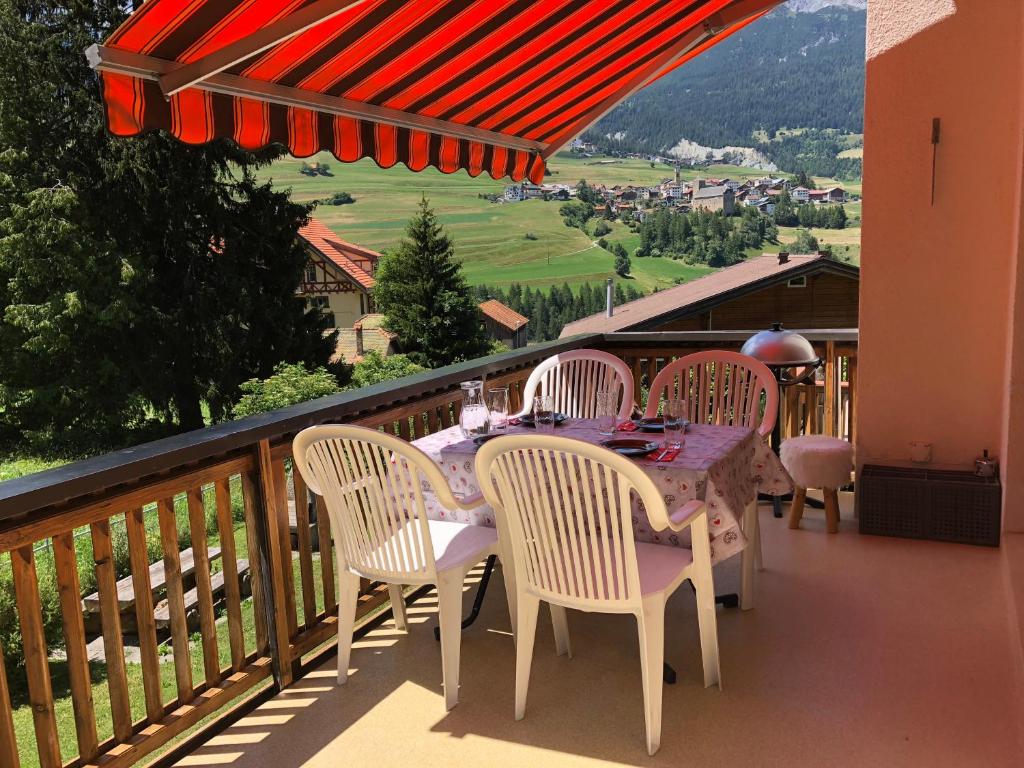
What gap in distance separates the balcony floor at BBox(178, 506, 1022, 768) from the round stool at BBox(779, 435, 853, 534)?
0.84 m

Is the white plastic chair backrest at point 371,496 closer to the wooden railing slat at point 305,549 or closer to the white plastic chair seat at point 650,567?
the wooden railing slat at point 305,549

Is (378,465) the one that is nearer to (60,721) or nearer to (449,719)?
(449,719)

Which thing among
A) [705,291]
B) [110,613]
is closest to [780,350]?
[110,613]

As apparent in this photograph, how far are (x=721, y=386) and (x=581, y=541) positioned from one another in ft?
7.16

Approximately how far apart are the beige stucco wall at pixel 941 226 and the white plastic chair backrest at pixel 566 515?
9.10 feet

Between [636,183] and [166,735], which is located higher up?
[636,183]

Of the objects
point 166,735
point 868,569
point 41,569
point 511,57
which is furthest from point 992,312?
point 41,569

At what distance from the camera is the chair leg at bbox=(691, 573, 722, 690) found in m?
3.25

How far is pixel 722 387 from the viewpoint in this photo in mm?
4836

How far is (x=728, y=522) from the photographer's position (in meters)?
3.33

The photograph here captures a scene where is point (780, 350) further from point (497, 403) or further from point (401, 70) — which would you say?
point (401, 70)

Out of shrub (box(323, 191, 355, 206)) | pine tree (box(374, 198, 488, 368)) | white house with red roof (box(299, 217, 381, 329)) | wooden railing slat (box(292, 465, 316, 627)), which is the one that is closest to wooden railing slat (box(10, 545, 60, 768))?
wooden railing slat (box(292, 465, 316, 627))

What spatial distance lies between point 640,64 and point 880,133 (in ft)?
4.63

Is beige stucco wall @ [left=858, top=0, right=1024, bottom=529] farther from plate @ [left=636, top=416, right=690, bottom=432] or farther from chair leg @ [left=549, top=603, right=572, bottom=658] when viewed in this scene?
chair leg @ [left=549, top=603, right=572, bottom=658]
